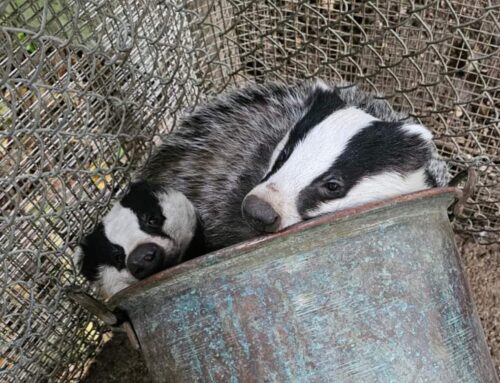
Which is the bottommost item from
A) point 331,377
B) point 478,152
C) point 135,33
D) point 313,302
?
point 478,152

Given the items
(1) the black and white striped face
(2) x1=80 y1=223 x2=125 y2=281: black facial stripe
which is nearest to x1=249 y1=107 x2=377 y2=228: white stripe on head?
(1) the black and white striped face

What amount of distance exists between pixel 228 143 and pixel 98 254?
2.18 feet

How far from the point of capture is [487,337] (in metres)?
2.21

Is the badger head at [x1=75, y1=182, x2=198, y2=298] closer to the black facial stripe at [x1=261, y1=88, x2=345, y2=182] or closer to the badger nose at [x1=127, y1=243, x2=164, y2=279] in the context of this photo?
the badger nose at [x1=127, y1=243, x2=164, y2=279]

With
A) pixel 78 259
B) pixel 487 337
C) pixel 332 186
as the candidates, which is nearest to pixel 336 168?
pixel 332 186

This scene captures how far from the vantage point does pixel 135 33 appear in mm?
1736

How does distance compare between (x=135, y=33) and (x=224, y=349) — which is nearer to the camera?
(x=224, y=349)

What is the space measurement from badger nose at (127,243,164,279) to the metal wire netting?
231 mm

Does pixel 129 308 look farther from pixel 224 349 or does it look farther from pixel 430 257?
pixel 430 257

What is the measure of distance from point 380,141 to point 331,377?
651mm

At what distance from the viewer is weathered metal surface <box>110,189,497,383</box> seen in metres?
1.29

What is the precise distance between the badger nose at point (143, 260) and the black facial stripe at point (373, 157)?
0.41 m

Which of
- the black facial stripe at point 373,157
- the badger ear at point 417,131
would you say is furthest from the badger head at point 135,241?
the badger ear at point 417,131

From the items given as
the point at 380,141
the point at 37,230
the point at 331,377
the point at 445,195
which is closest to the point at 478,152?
the point at 380,141
